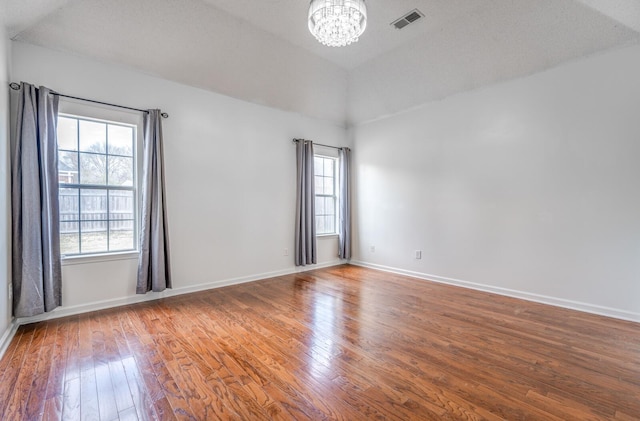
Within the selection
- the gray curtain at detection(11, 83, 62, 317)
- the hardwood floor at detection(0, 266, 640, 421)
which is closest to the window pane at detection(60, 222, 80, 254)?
the gray curtain at detection(11, 83, 62, 317)

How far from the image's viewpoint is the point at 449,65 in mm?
3904

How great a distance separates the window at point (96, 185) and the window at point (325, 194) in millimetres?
3007

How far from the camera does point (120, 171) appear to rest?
3.45 meters

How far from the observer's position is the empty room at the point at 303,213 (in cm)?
197

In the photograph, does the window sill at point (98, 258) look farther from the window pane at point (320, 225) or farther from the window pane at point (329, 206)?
the window pane at point (329, 206)

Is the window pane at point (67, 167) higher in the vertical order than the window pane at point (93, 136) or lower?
lower

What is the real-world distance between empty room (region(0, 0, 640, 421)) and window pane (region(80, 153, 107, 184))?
2cm

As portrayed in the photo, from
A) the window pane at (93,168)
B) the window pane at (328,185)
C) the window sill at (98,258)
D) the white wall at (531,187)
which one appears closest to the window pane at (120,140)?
the window pane at (93,168)

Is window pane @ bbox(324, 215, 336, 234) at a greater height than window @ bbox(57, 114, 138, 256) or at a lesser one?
lesser

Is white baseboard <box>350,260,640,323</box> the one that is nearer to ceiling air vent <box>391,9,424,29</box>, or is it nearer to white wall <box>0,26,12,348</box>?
ceiling air vent <box>391,9,424,29</box>

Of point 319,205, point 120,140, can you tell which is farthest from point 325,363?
point 319,205

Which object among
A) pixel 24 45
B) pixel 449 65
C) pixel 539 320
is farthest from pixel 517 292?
pixel 24 45

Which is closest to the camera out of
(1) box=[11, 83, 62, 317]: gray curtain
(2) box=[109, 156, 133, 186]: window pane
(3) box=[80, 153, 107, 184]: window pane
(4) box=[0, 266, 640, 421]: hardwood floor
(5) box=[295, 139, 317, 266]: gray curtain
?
(4) box=[0, 266, 640, 421]: hardwood floor

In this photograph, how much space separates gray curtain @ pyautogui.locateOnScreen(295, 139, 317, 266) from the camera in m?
4.97
